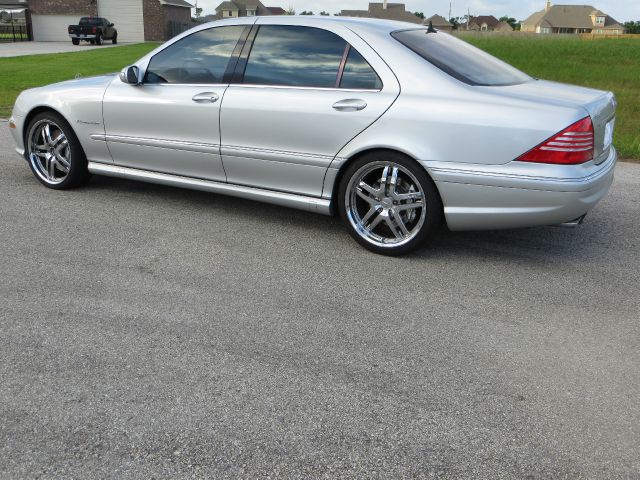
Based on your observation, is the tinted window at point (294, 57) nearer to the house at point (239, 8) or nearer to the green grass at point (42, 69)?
the green grass at point (42, 69)

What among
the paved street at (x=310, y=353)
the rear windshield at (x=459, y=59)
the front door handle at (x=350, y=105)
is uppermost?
the rear windshield at (x=459, y=59)

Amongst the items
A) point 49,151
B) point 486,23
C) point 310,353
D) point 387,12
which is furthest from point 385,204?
point 486,23

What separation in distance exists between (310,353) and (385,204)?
160 cm

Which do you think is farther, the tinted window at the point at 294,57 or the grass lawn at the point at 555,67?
the grass lawn at the point at 555,67

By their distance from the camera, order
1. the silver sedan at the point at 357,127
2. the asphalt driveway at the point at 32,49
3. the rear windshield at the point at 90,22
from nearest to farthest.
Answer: the silver sedan at the point at 357,127
the asphalt driveway at the point at 32,49
the rear windshield at the point at 90,22

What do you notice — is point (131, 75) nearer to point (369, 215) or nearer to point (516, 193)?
point (369, 215)

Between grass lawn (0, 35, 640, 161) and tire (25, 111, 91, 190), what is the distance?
5.29 metres

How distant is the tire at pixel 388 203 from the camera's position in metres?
4.36

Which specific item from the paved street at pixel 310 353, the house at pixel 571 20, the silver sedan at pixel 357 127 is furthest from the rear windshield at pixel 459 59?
the house at pixel 571 20

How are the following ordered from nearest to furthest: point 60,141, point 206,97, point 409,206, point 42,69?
point 409,206
point 206,97
point 60,141
point 42,69

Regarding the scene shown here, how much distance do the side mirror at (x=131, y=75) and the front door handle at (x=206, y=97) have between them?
1.91ft

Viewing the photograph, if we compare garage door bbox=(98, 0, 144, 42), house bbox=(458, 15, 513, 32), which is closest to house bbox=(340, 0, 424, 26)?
house bbox=(458, 15, 513, 32)

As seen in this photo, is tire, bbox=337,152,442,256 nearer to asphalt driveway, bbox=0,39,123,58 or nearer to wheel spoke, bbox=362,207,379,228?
wheel spoke, bbox=362,207,379,228

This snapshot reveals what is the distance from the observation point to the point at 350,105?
4477mm
